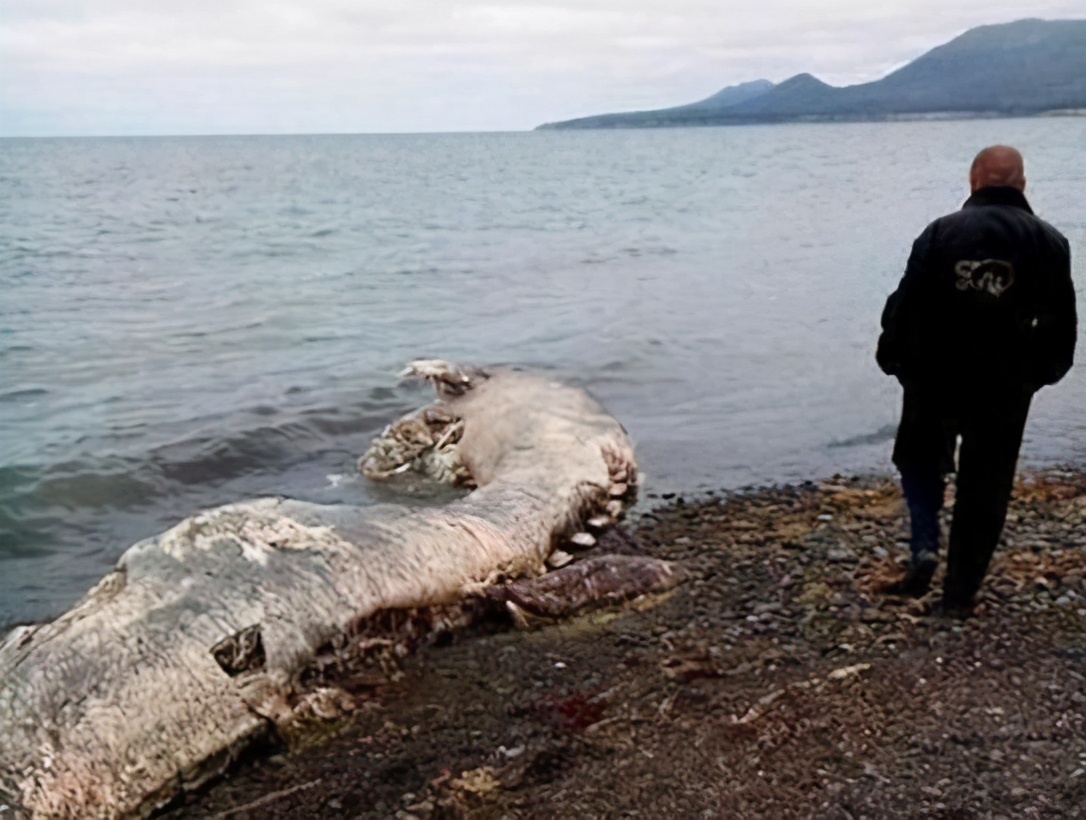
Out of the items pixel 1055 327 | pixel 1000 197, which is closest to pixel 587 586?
pixel 1055 327

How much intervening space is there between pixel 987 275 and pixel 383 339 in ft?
34.8

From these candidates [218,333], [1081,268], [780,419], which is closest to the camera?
[780,419]

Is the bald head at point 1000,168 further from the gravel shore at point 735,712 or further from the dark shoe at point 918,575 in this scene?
the gravel shore at point 735,712

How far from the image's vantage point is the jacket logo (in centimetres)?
479

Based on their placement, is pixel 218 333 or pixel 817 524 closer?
pixel 817 524

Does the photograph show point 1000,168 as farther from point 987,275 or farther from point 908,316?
point 908,316

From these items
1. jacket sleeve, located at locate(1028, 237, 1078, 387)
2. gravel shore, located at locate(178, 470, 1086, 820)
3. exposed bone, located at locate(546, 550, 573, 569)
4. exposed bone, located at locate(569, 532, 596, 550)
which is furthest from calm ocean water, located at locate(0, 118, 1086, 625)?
jacket sleeve, located at locate(1028, 237, 1078, 387)

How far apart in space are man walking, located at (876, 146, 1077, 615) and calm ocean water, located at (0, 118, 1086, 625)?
2986 millimetres

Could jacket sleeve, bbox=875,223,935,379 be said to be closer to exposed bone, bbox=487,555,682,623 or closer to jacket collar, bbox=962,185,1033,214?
jacket collar, bbox=962,185,1033,214

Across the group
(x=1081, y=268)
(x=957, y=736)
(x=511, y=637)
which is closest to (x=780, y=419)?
(x=511, y=637)

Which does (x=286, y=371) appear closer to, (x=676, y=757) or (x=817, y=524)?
(x=817, y=524)

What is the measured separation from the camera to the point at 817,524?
6.87m

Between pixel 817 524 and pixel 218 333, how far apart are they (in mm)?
10052

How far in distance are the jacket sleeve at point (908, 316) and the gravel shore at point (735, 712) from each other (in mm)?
1272
